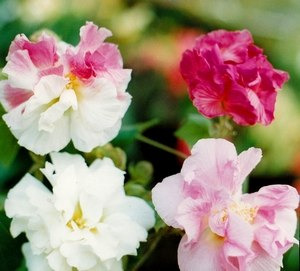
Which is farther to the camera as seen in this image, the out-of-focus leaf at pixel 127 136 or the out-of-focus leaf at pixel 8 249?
the out-of-focus leaf at pixel 127 136

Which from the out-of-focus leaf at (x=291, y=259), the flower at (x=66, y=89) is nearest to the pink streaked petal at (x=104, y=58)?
the flower at (x=66, y=89)

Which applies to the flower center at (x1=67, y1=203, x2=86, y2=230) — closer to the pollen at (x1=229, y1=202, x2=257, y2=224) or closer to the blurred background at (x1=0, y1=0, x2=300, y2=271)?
the pollen at (x1=229, y1=202, x2=257, y2=224)

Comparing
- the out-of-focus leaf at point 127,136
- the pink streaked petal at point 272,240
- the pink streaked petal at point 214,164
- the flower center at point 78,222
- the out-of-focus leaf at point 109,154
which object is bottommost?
the out-of-focus leaf at point 127,136

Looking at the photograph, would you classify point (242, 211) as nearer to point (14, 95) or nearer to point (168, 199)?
point (168, 199)

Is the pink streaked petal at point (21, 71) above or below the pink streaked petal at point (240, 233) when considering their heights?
above

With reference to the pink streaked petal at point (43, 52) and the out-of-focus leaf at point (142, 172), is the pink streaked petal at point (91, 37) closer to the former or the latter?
the pink streaked petal at point (43, 52)

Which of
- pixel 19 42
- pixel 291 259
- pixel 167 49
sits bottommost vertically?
pixel 167 49

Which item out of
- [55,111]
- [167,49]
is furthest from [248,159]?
[167,49]
